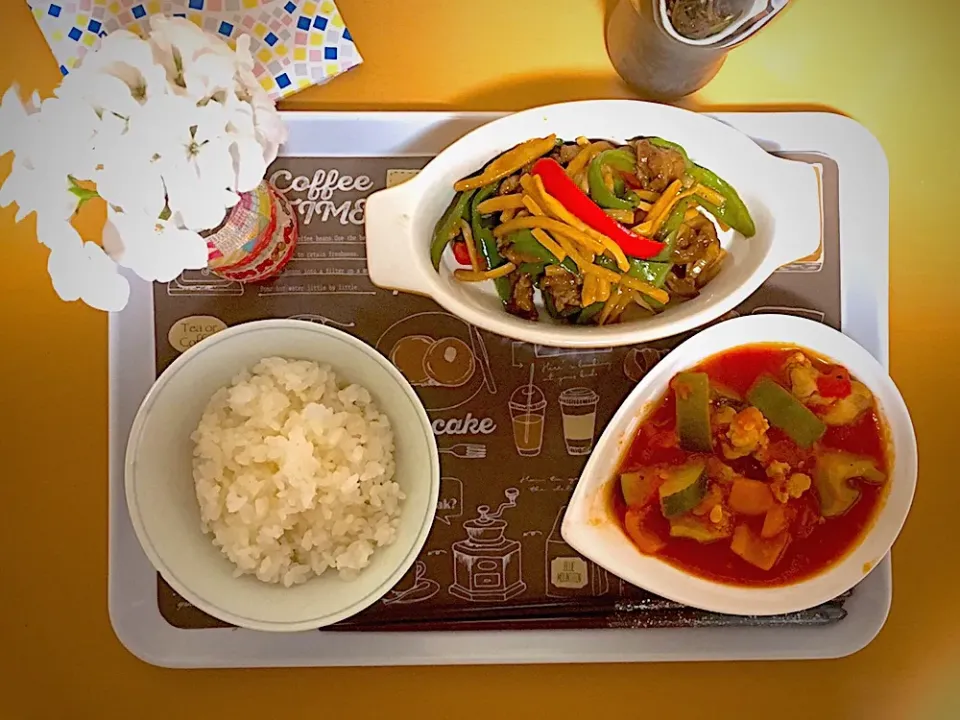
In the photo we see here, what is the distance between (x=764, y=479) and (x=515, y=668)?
0.59 meters

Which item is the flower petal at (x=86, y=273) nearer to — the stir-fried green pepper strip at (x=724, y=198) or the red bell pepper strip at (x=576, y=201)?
the red bell pepper strip at (x=576, y=201)

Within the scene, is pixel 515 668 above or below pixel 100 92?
below

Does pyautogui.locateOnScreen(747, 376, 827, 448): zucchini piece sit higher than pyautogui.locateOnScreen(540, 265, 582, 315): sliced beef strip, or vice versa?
pyautogui.locateOnScreen(540, 265, 582, 315): sliced beef strip

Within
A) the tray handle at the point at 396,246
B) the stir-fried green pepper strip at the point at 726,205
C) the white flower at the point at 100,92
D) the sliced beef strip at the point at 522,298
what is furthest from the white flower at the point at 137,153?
the stir-fried green pepper strip at the point at 726,205

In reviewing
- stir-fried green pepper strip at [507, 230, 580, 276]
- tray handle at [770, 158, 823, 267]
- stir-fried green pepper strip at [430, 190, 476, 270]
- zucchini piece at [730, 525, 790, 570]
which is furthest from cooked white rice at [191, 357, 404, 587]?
tray handle at [770, 158, 823, 267]

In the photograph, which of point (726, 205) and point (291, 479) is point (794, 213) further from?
point (291, 479)

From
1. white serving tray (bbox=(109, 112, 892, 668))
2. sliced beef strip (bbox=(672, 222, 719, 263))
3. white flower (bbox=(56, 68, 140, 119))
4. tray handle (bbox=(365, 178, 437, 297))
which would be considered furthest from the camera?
white serving tray (bbox=(109, 112, 892, 668))

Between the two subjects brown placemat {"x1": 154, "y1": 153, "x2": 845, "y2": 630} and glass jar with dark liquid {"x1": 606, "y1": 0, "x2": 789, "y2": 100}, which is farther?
brown placemat {"x1": 154, "y1": 153, "x2": 845, "y2": 630}

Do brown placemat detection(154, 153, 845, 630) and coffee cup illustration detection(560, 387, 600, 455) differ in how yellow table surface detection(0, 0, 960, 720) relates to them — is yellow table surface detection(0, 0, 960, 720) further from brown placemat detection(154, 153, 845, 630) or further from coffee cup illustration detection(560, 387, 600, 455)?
coffee cup illustration detection(560, 387, 600, 455)

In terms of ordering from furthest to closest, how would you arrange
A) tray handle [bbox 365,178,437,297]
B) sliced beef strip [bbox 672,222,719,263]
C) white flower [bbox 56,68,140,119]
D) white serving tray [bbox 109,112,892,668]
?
white serving tray [bbox 109,112,892,668] → sliced beef strip [bbox 672,222,719,263] → tray handle [bbox 365,178,437,297] → white flower [bbox 56,68,140,119]

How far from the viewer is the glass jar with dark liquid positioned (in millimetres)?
1339

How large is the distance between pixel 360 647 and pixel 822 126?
1320 mm

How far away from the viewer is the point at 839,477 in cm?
144

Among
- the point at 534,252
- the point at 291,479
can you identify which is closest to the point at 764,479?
the point at 534,252
